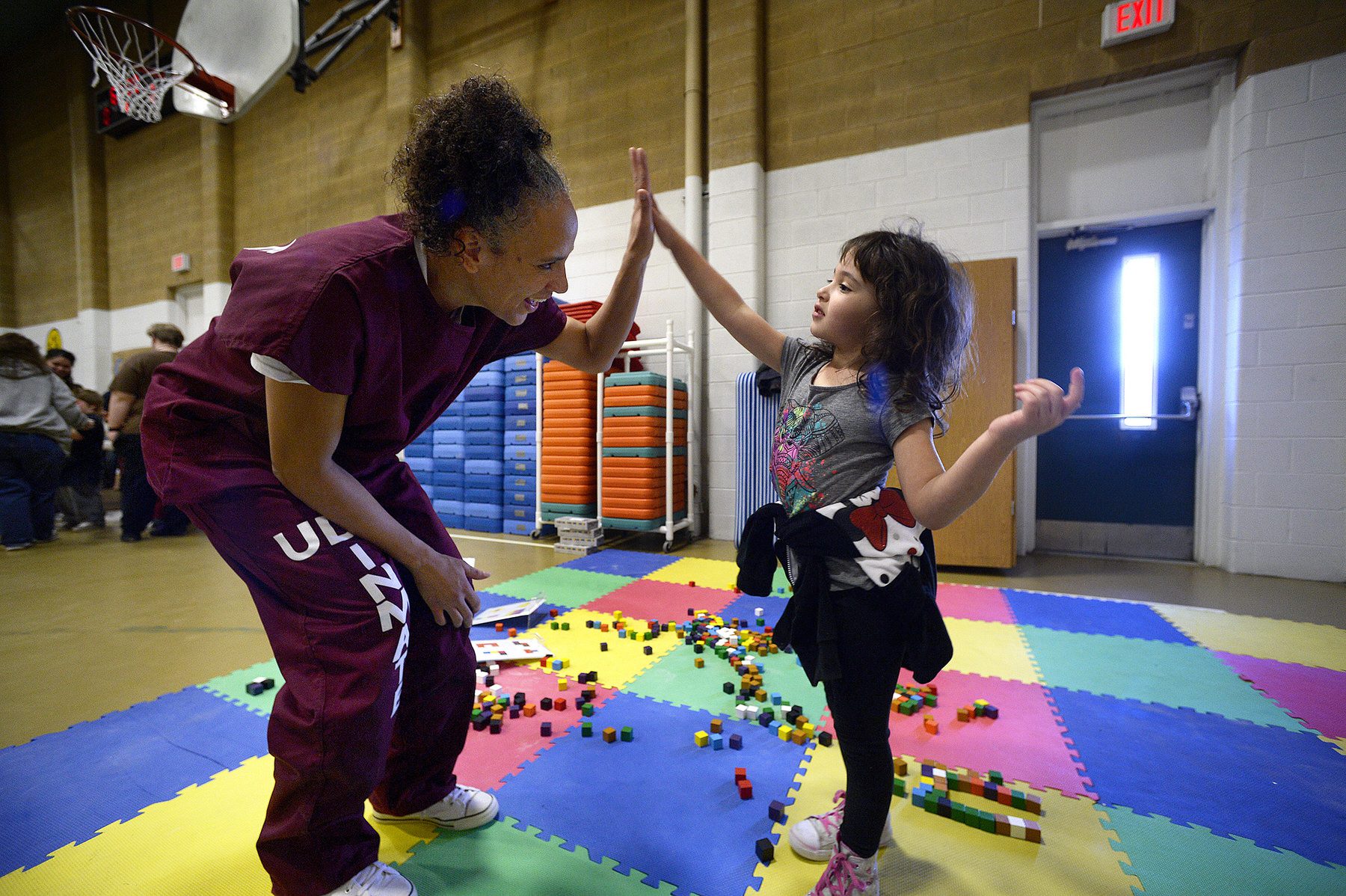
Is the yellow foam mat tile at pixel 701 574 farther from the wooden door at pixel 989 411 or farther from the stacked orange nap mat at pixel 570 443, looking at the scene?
the wooden door at pixel 989 411

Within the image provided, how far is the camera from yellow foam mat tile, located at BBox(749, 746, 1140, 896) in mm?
1287

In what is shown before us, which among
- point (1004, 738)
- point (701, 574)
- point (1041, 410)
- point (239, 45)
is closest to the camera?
point (1041, 410)

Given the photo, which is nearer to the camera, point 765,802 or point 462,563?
point 462,563

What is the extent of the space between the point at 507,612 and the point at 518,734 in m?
1.15

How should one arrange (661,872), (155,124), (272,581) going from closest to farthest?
(272,581) < (661,872) < (155,124)

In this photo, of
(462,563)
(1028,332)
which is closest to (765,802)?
(462,563)

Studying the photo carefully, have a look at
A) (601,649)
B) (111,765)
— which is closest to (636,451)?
(601,649)

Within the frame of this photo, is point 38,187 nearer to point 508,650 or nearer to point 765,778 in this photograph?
point 508,650

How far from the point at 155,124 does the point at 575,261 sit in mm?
8145

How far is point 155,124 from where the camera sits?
9.31 metres

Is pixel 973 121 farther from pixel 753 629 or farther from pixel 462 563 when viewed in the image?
pixel 462 563

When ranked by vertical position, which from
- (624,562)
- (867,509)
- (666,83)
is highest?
(666,83)

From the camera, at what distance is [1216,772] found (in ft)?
5.55

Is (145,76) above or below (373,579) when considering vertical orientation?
above
